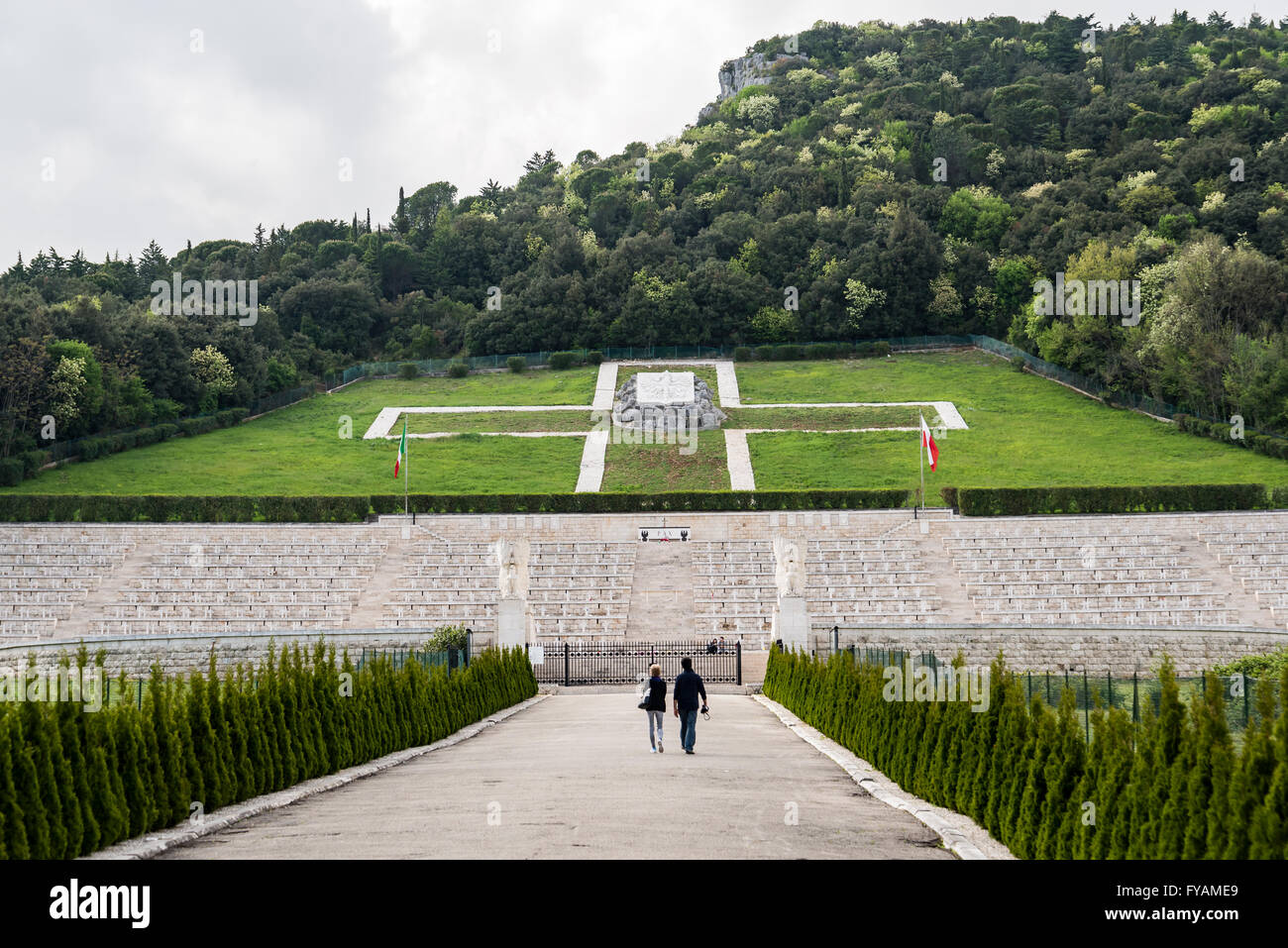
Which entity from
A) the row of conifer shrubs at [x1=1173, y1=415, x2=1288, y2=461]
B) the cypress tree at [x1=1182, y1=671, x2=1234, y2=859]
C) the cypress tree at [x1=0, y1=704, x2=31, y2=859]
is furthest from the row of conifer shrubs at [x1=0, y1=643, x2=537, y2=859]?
the row of conifer shrubs at [x1=1173, y1=415, x2=1288, y2=461]

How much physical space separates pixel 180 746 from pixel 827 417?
159 feet

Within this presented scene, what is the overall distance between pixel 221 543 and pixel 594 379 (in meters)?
33.1

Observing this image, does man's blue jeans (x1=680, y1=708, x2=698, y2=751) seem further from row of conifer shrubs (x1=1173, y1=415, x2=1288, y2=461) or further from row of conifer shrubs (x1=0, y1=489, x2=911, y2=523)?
row of conifer shrubs (x1=1173, y1=415, x2=1288, y2=461)

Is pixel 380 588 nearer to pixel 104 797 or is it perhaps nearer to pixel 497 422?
pixel 497 422

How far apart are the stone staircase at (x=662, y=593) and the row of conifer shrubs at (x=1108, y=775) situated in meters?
19.8

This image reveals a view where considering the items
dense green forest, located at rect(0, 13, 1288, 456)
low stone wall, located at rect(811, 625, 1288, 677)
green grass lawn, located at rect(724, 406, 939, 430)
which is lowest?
low stone wall, located at rect(811, 625, 1288, 677)

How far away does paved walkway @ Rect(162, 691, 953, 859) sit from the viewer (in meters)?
7.21

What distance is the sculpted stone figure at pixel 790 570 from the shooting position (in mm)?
28073

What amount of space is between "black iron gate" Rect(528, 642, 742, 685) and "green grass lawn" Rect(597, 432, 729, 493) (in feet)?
56.2

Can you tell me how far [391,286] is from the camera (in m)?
89.8

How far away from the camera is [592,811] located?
8430mm

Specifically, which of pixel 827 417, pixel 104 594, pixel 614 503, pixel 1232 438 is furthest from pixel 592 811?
pixel 827 417
